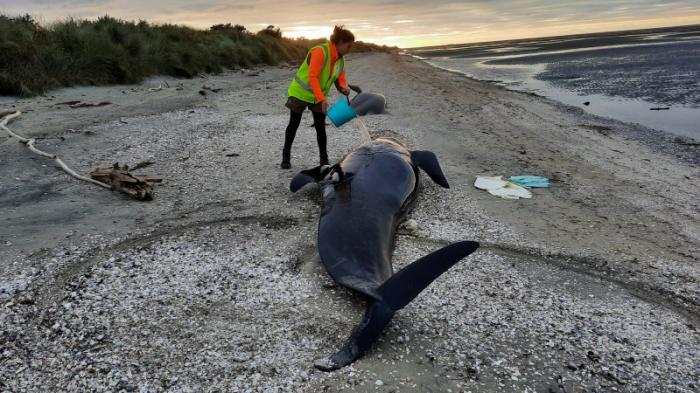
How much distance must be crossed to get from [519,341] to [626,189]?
15.5 feet

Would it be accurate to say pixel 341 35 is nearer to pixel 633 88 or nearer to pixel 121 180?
pixel 121 180

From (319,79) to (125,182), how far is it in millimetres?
2783

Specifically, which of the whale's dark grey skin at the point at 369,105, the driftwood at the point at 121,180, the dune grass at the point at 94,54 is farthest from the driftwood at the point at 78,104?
the whale's dark grey skin at the point at 369,105

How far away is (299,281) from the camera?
13.4 ft

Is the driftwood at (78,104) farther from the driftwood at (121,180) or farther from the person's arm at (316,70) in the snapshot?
the person's arm at (316,70)

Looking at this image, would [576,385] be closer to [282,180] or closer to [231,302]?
[231,302]

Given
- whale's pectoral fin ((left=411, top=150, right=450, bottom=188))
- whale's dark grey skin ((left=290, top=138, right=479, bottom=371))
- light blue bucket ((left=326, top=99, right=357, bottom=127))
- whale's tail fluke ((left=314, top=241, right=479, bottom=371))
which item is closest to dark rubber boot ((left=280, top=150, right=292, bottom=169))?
light blue bucket ((left=326, top=99, right=357, bottom=127))

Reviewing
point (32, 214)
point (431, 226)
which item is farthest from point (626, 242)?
point (32, 214)

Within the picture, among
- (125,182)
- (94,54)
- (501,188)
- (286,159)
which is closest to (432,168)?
(501,188)

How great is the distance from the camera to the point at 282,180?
6656 millimetres

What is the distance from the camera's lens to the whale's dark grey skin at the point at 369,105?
1211 cm

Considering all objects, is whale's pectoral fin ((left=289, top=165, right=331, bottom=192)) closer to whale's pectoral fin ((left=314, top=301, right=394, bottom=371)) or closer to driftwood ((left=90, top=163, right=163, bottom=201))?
driftwood ((left=90, top=163, right=163, bottom=201))

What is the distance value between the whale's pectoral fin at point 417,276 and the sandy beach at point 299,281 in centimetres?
36

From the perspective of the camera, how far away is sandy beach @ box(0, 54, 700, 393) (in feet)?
10.0
